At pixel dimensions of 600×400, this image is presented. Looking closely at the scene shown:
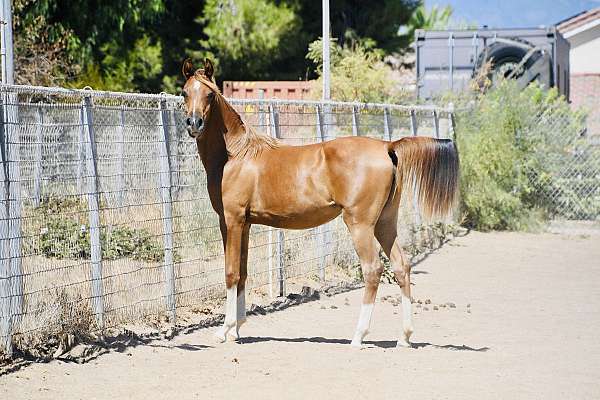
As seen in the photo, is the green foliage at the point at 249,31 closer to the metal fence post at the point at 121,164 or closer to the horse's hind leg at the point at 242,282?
the metal fence post at the point at 121,164

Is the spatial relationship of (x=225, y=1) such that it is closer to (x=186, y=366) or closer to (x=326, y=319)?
(x=326, y=319)

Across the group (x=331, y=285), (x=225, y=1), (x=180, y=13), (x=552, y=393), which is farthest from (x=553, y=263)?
(x=180, y=13)

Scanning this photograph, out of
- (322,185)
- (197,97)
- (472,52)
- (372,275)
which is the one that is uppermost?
(472,52)

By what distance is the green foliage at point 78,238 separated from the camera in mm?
8477

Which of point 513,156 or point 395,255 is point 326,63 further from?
point 395,255

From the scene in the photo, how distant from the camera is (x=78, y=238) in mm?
9078

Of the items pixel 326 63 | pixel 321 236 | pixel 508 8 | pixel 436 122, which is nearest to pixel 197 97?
pixel 321 236

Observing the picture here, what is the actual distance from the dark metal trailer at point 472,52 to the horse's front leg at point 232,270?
15.0 meters

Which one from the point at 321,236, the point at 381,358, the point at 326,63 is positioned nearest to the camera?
the point at 381,358

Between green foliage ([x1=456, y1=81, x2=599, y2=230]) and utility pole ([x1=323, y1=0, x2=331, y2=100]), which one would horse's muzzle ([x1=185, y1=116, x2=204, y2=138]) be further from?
green foliage ([x1=456, y1=81, x2=599, y2=230])

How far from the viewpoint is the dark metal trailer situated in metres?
22.8

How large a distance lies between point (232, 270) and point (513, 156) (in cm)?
1002

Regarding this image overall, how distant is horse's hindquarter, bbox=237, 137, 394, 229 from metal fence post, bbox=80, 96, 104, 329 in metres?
1.31

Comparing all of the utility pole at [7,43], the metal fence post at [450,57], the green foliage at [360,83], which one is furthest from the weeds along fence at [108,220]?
the metal fence post at [450,57]
